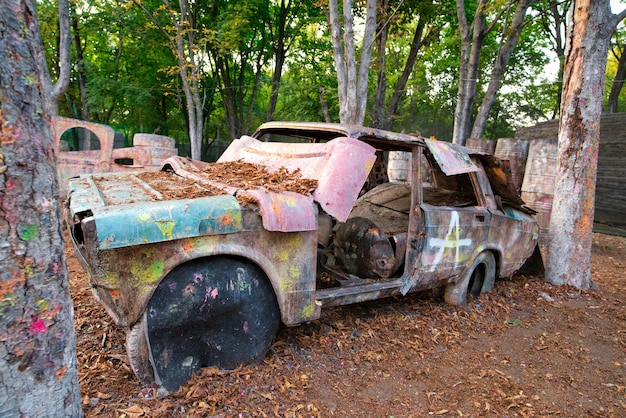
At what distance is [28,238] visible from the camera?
4.76ft

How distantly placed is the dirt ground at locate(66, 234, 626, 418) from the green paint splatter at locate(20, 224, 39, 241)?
1.28 metres

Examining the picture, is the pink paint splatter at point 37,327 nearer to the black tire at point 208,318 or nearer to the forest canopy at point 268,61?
the black tire at point 208,318

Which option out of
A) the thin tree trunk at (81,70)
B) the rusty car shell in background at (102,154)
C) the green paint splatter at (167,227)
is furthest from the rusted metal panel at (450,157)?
the thin tree trunk at (81,70)

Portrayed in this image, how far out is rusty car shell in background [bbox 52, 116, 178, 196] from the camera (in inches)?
307

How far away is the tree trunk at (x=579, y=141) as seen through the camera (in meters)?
4.75

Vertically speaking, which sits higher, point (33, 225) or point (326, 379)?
point (33, 225)

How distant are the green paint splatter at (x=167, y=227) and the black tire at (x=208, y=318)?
0.87 ft

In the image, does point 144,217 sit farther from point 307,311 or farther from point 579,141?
point 579,141

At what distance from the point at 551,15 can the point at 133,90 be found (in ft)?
55.6

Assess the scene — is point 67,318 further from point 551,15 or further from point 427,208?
point 551,15

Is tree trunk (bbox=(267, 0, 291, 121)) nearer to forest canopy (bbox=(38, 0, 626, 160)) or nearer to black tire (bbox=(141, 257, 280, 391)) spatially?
forest canopy (bbox=(38, 0, 626, 160))

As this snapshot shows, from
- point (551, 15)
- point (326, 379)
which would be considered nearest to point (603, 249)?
point (326, 379)

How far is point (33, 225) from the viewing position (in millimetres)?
1461

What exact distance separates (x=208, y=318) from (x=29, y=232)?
130cm
